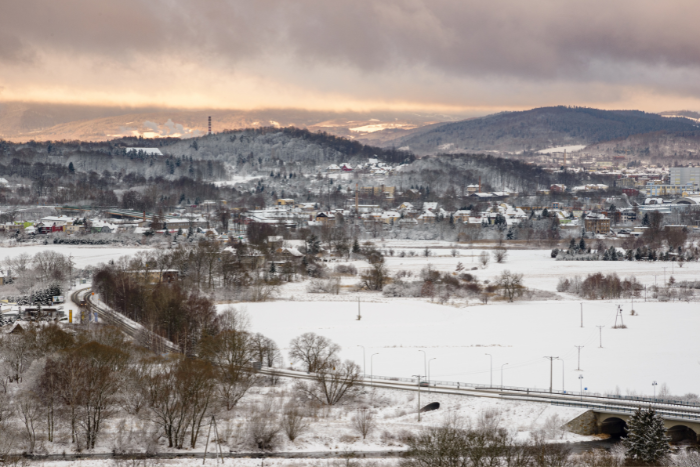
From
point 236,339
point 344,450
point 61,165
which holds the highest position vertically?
point 61,165

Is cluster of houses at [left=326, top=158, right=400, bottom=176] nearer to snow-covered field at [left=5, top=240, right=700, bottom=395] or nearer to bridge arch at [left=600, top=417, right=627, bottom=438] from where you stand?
snow-covered field at [left=5, top=240, right=700, bottom=395]

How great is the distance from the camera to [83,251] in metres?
59.5

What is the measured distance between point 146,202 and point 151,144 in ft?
243

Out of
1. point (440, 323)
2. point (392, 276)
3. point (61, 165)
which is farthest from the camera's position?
point (61, 165)

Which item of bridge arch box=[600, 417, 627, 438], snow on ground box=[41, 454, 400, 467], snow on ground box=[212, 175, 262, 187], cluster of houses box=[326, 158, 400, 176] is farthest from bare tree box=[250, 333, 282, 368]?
cluster of houses box=[326, 158, 400, 176]

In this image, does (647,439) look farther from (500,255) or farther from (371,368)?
(500,255)

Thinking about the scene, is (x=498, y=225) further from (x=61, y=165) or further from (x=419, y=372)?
(x=61, y=165)

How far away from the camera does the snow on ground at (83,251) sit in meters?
54.7

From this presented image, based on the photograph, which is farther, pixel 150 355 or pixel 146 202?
pixel 146 202

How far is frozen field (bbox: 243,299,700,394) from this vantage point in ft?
85.4

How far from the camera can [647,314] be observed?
120ft

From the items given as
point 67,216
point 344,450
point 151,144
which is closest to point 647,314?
point 344,450

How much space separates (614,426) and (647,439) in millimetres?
2986

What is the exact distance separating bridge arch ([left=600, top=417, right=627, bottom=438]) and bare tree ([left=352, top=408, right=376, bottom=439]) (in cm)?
722
